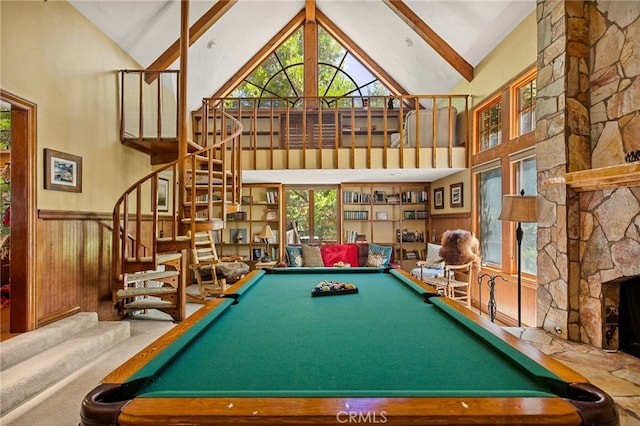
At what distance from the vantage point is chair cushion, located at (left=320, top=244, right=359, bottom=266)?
19.5ft

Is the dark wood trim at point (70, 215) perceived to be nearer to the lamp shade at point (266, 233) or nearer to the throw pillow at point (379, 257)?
the lamp shade at point (266, 233)

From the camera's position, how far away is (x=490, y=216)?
15.5 ft

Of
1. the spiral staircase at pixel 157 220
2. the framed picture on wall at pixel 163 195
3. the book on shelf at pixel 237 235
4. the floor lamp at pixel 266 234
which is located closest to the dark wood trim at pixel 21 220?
the spiral staircase at pixel 157 220

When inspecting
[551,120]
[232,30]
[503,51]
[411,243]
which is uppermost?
[232,30]

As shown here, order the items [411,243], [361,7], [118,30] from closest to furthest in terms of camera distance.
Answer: [118,30] < [361,7] < [411,243]

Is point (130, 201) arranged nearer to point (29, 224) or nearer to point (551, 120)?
point (29, 224)

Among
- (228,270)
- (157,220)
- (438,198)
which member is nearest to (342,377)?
(157,220)

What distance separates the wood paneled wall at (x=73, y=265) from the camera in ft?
10.1

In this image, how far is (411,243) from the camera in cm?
709

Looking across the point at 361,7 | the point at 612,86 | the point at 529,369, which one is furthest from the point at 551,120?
the point at 361,7

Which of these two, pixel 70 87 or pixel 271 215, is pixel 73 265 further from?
pixel 271 215

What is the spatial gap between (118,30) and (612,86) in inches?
202

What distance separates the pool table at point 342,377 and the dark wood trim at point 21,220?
255 cm

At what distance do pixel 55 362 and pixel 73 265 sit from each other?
1.27m
